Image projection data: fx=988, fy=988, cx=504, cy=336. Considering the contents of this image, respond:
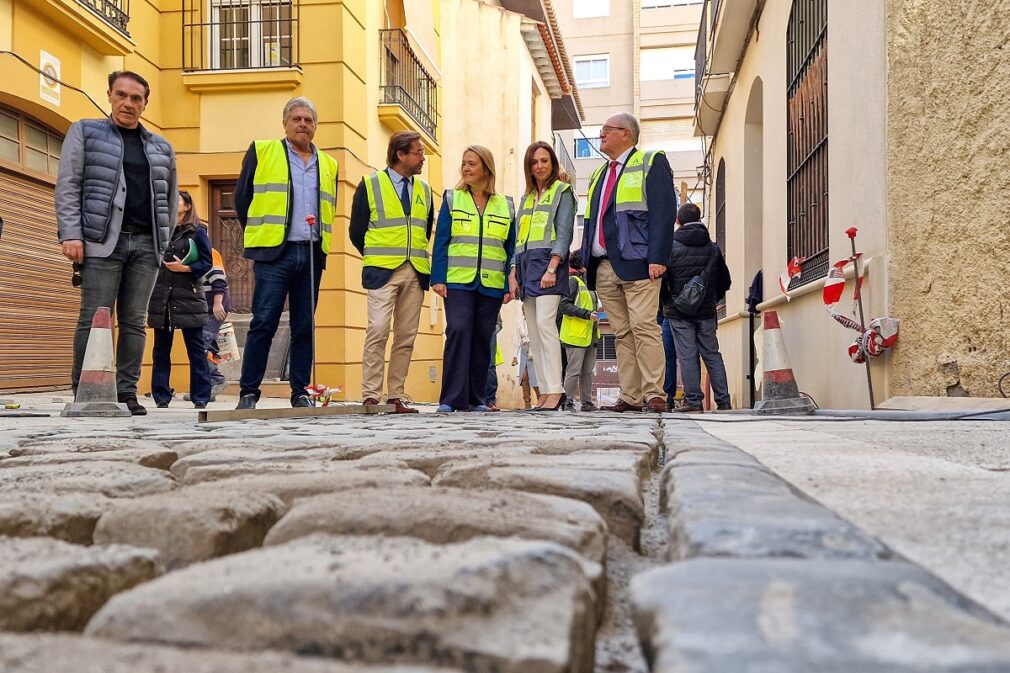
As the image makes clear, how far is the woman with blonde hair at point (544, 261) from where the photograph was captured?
614 cm

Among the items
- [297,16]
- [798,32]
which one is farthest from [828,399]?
[297,16]

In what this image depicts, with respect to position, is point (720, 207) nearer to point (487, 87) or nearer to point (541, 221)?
point (487, 87)

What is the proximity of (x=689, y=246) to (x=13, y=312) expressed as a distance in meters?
5.78

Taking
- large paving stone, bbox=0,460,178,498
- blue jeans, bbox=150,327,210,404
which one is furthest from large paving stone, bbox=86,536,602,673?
blue jeans, bbox=150,327,210,404

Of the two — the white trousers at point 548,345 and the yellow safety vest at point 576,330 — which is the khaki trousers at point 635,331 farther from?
the yellow safety vest at point 576,330

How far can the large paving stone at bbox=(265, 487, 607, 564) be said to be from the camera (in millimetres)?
1183

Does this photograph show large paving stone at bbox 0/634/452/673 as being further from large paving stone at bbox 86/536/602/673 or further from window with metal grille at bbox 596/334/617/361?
window with metal grille at bbox 596/334/617/361

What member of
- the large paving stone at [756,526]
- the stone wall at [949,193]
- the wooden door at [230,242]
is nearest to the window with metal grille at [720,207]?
the wooden door at [230,242]

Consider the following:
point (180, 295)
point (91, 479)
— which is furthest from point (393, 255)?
point (91, 479)

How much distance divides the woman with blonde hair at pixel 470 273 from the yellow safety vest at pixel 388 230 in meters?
0.15

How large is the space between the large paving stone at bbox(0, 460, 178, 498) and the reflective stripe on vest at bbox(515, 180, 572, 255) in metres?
4.37

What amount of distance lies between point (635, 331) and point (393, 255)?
153cm

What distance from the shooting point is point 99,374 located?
5.12 m

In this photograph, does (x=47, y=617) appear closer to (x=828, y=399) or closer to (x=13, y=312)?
(x=828, y=399)
